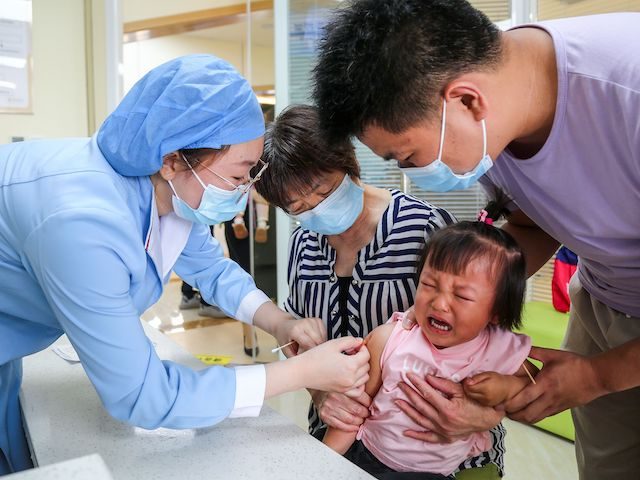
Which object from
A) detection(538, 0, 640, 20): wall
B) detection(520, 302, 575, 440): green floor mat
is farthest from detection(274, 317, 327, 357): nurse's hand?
detection(538, 0, 640, 20): wall

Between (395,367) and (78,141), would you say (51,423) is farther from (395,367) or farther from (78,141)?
(395,367)

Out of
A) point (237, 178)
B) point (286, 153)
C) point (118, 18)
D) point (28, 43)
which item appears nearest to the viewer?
point (237, 178)

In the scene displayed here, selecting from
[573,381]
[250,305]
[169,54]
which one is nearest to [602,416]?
[573,381]

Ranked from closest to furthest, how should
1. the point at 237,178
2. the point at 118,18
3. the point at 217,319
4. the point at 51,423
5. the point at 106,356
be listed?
A: the point at 106,356 → the point at 51,423 → the point at 237,178 → the point at 118,18 → the point at 217,319

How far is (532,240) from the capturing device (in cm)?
158

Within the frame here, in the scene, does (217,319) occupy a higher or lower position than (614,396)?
lower

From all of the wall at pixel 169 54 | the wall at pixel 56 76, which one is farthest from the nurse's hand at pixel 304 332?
the wall at pixel 169 54

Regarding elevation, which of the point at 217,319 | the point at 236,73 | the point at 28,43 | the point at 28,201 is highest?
the point at 28,43

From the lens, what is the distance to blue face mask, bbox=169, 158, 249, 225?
49.6 inches

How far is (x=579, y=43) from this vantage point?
3.31ft

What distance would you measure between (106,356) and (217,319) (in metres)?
4.58

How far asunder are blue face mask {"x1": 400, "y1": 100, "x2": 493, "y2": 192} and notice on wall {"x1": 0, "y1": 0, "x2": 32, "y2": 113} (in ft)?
8.51

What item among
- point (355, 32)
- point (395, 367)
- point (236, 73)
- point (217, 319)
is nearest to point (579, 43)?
point (355, 32)

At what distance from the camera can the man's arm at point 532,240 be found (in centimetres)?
157
